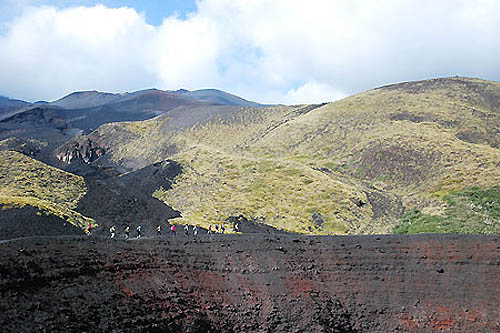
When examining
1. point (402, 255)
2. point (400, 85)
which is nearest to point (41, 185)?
point (402, 255)

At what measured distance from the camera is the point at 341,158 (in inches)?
2488

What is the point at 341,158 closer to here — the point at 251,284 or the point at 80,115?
the point at 251,284

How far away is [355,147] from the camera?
212 feet

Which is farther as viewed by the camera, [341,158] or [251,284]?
[341,158]

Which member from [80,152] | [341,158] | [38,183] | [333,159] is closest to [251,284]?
[38,183]

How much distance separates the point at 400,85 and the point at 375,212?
57040 mm

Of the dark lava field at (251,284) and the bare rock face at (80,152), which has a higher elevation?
the bare rock face at (80,152)

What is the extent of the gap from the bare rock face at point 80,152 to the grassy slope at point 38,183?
31.4m

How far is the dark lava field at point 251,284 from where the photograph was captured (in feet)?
38.8

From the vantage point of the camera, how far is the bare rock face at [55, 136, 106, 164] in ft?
278

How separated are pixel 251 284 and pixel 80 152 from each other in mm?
79238

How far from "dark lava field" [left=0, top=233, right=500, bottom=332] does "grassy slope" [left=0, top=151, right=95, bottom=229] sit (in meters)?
22.6

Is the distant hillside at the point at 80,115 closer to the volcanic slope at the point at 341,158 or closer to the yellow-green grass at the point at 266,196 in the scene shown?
the volcanic slope at the point at 341,158

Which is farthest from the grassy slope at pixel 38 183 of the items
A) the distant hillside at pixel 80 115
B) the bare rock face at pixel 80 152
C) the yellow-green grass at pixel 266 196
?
the distant hillside at pixel 80 115
